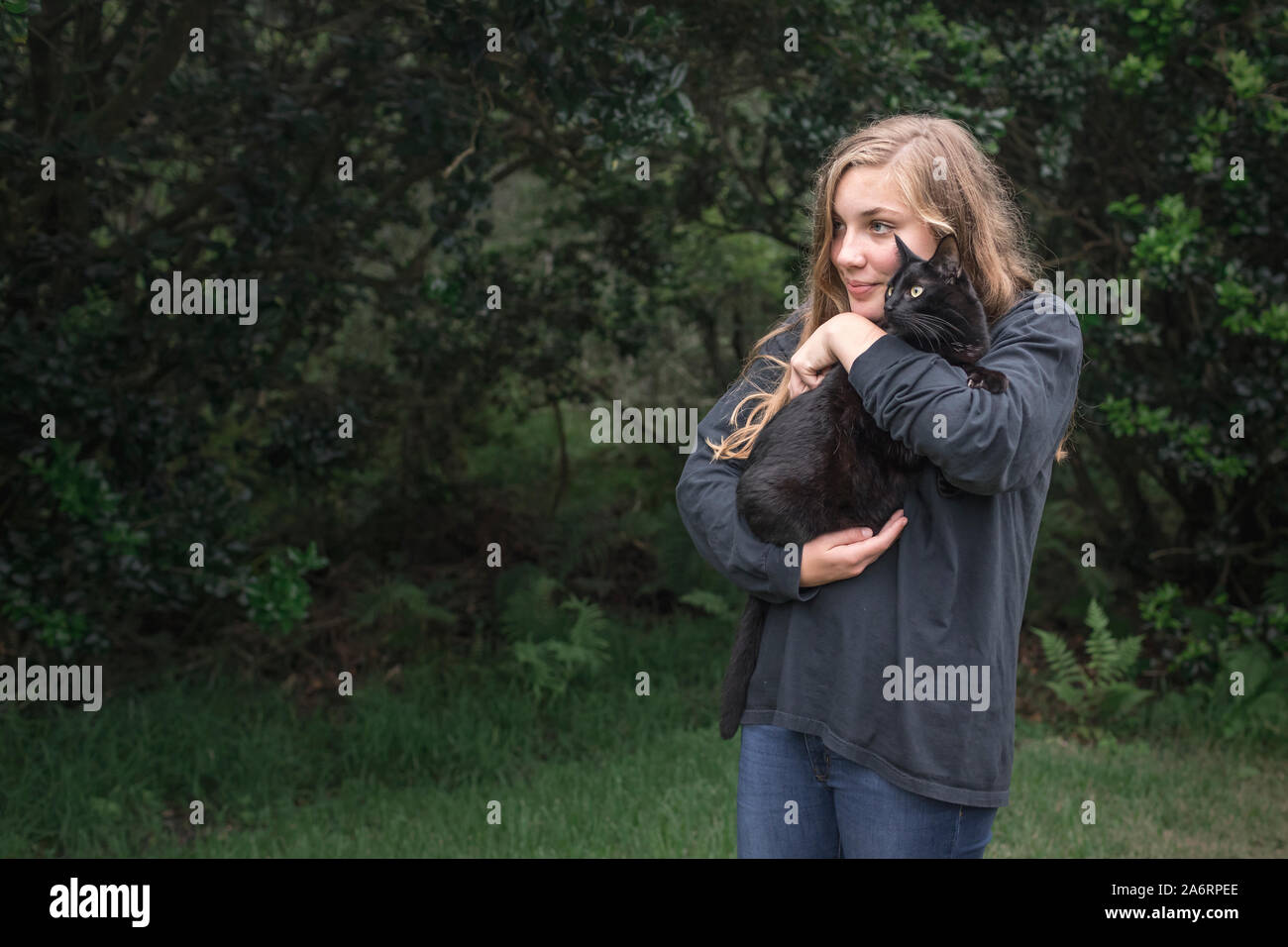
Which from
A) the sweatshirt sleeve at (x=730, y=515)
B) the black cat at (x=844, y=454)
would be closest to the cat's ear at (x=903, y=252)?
the black cat at (x=844, y=454)

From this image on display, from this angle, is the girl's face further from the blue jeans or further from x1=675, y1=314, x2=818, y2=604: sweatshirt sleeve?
the blue jeans

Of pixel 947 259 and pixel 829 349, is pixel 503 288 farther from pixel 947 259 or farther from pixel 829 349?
pixel 947 259

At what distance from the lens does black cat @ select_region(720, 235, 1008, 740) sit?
7.35 feet

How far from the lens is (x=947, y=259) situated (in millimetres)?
2252

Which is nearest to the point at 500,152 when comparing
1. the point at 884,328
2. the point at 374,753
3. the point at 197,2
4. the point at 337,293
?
the point at 337,293

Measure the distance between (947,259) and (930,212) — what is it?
108mm

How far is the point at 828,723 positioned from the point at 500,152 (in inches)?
196

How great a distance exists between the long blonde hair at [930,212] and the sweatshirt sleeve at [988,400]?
17cm

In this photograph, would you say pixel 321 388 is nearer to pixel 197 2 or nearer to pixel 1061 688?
pixel 197 2

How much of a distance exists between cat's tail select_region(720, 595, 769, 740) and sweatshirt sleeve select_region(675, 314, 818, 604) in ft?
0.20

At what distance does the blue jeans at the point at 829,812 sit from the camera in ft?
6.75

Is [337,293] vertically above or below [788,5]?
below

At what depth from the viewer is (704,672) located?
753 centimetres

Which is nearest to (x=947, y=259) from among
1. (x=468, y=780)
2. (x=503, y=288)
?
(x=468, y=780)
